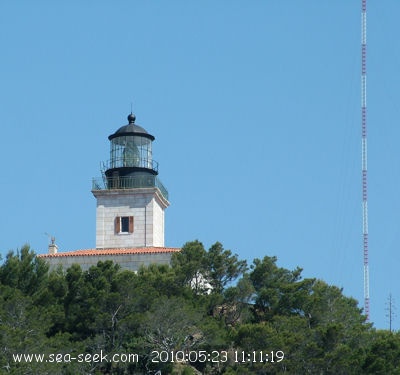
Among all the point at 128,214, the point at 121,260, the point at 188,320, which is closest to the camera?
the point at 188,320

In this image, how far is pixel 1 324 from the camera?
45219 mm

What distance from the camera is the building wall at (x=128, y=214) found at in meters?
60.5

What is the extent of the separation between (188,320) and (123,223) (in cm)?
1463

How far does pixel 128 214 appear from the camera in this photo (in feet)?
200

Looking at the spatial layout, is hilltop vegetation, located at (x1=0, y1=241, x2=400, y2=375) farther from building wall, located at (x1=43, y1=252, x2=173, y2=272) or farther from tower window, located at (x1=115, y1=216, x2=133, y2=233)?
tower window, located at (x1=115, y1=216, x2=133, y2=233)

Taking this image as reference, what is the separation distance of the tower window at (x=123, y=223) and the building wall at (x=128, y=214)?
146 mm

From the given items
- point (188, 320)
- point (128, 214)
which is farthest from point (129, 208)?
point (188, 320)

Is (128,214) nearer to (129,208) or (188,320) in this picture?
(129,208)

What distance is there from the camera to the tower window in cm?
6075

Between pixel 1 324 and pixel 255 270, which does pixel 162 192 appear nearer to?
pixel 255 270

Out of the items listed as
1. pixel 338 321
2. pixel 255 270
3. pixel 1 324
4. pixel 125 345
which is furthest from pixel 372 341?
pixel 1 324

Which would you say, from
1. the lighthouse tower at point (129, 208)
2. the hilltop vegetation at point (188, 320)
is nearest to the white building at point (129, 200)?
the lighthouse tower at point (129, 208)

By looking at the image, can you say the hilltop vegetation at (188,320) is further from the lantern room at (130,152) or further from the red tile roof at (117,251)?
the lantern room at (130,152)

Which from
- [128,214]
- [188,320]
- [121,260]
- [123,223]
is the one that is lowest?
[188,320]
